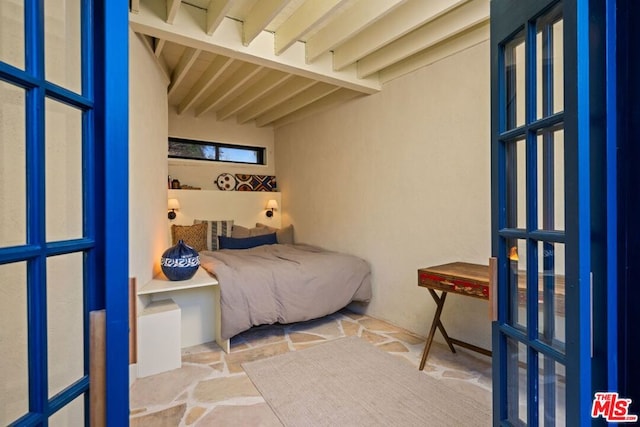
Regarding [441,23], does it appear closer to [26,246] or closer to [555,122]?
[555,122]

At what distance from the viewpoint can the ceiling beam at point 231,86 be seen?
3.29 metres

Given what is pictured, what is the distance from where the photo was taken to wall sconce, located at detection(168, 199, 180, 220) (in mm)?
4438

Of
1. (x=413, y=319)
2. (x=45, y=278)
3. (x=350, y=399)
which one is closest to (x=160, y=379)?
(x=350, y=399)

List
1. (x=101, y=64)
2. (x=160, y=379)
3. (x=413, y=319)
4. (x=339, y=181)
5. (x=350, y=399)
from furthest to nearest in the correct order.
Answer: (x=339, y=181) → (x=413, y=319) → (x=160, y=379) → (x=350, y=399) → (x=101, y=64)

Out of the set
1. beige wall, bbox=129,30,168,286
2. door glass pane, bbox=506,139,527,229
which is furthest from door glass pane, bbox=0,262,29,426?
beige wall, bbox=129,30,168,286

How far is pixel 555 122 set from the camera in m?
0.90

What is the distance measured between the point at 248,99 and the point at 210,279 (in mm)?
2487

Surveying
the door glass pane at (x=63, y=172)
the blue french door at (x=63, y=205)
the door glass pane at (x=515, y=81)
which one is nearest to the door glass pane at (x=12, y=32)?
the blue french door at (x=63, y=205)

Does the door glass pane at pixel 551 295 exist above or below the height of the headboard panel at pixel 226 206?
below

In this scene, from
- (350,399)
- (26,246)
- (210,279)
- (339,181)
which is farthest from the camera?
(339,181)

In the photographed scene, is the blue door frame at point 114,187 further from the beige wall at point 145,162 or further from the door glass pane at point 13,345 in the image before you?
the beige wall at point 145,162

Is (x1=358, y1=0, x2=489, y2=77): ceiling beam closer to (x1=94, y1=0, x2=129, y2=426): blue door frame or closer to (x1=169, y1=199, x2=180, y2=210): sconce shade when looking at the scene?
(x1=94, y1=0, x2=129, y2=426): blue door frame

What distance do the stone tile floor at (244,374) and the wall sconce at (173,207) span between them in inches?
87.0

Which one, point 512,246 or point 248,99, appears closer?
point 512,246
